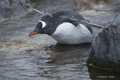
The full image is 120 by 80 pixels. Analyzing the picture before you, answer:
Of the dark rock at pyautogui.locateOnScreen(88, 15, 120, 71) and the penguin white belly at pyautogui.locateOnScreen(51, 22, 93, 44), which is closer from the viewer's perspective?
the dark rock at pyautogui.locateOnScreen(88, 15, 120, 71)

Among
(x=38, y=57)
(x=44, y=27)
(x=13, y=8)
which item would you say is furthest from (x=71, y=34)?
(x=13, y=8)

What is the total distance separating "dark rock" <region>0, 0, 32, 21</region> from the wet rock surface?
0.81 meters

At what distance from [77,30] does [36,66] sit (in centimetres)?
135

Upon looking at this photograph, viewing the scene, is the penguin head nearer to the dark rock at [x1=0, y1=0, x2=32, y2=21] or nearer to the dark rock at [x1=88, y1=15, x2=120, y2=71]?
the dark rock at [x1=88, y1=15, x2=120, y2=71]

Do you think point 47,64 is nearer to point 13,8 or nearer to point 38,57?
point 38,57

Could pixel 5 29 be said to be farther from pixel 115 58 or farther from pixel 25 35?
pixel 115 58

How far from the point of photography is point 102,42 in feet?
14.0

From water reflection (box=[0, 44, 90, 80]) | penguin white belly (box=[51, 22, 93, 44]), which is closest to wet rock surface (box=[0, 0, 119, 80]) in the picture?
water reflection (box=[0, 44, 90, 80])

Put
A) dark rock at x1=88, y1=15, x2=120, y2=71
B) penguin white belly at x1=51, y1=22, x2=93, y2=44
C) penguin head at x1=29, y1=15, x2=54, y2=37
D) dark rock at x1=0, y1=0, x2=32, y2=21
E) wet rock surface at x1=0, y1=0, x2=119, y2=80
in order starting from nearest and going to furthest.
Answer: dark rock at x1=88, y1=15, x2=120, y2=71 → wet rock surface at x1=0, y1=0, x2=119, y2=80 → penguin head at x1=29, y1=15, x2=54, y2=37 → penguin white belly at x1=51, y1=22, x2=93, y2=44 → dark rock at x1=0, y1=0, x2=32, y2=21

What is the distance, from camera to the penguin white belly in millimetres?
5387

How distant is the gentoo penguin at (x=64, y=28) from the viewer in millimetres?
5305

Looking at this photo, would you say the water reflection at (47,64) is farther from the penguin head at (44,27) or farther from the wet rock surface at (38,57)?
the penguin head at (44,27)

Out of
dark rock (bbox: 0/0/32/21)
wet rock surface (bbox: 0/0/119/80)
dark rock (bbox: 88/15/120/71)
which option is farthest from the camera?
dark rock (bbox: 0/0/32/21)

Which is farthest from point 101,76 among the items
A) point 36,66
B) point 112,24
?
point 36,66
